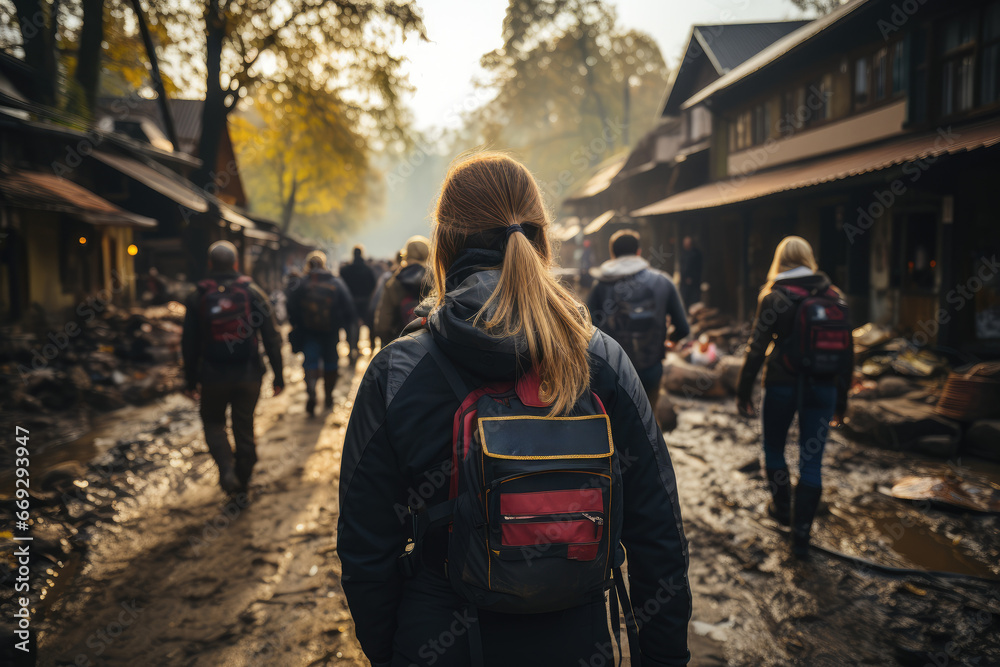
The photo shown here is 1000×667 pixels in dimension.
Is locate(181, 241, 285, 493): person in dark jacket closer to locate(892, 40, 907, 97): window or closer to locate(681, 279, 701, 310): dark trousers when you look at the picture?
locate(892, 40, 907, 97): window

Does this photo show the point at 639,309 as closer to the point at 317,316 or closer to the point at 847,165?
the point at 317,316

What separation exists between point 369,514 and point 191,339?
3.99m

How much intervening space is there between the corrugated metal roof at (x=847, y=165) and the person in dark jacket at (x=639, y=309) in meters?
4.66

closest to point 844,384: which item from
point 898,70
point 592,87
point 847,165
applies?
point 847,165

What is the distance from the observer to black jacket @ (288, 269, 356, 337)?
7.45 meters

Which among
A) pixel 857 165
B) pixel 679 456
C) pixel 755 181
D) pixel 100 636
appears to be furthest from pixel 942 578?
pixel 755 181

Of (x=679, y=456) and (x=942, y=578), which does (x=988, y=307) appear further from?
(x=942, y=578)

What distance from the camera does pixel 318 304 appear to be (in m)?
7.43

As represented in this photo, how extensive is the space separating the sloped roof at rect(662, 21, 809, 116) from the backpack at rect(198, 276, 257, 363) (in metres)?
17.4

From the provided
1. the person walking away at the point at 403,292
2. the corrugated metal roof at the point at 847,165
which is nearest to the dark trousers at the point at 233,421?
the person walking away at the point at 403,292

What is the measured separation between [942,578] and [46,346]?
1222 centimetres

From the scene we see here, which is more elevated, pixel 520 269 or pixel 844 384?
pixel 520 269

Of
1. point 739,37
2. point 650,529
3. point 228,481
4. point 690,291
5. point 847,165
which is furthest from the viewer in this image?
point 739,37

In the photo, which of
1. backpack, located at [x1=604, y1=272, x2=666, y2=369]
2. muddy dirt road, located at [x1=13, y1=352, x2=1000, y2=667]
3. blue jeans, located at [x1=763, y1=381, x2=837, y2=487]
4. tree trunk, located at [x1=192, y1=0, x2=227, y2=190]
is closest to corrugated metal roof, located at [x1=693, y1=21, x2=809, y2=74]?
tree trunk, located at [x1=192, y1=0, x2=227, y2=190]
